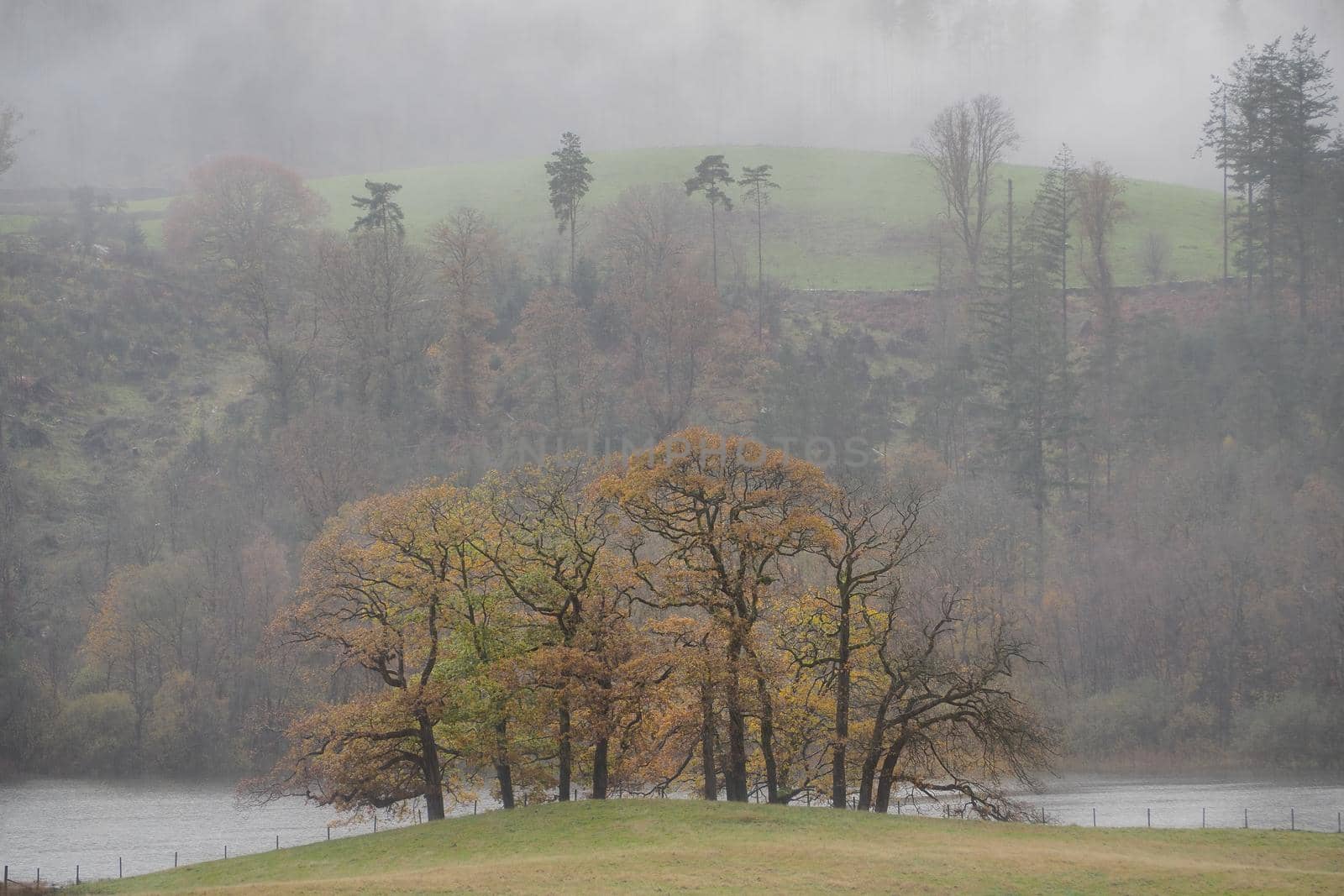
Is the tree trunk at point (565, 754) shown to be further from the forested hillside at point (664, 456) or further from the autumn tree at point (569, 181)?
the autumn tree at point (569, 181)

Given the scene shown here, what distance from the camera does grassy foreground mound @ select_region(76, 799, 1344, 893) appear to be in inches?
1426

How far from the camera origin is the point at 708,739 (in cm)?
4881

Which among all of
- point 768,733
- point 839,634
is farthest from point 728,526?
point 768,733

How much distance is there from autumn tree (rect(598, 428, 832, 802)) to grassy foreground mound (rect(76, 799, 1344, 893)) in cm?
523

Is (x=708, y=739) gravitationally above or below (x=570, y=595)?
below

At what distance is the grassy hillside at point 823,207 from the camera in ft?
425

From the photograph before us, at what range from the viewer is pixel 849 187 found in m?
154

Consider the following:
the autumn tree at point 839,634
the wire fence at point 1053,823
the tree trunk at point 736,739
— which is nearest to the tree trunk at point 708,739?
the tree trunk at point 736,739

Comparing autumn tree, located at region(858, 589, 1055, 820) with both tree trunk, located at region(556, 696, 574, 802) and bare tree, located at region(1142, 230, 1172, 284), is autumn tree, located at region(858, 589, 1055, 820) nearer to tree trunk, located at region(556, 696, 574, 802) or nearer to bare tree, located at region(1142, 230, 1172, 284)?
tree trunk, located at region(556, 696, 574, 802)

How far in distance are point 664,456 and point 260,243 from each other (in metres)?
82.7

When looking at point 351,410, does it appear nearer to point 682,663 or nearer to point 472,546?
point 472,546

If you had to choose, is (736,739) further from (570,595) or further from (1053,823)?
(1053,823)

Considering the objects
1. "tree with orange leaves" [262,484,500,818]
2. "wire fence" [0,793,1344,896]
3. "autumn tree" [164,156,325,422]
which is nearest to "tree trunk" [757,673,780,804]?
"wire fence" [0,793,1344,896]

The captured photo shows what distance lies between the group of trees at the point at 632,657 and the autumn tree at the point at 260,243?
192 feet
